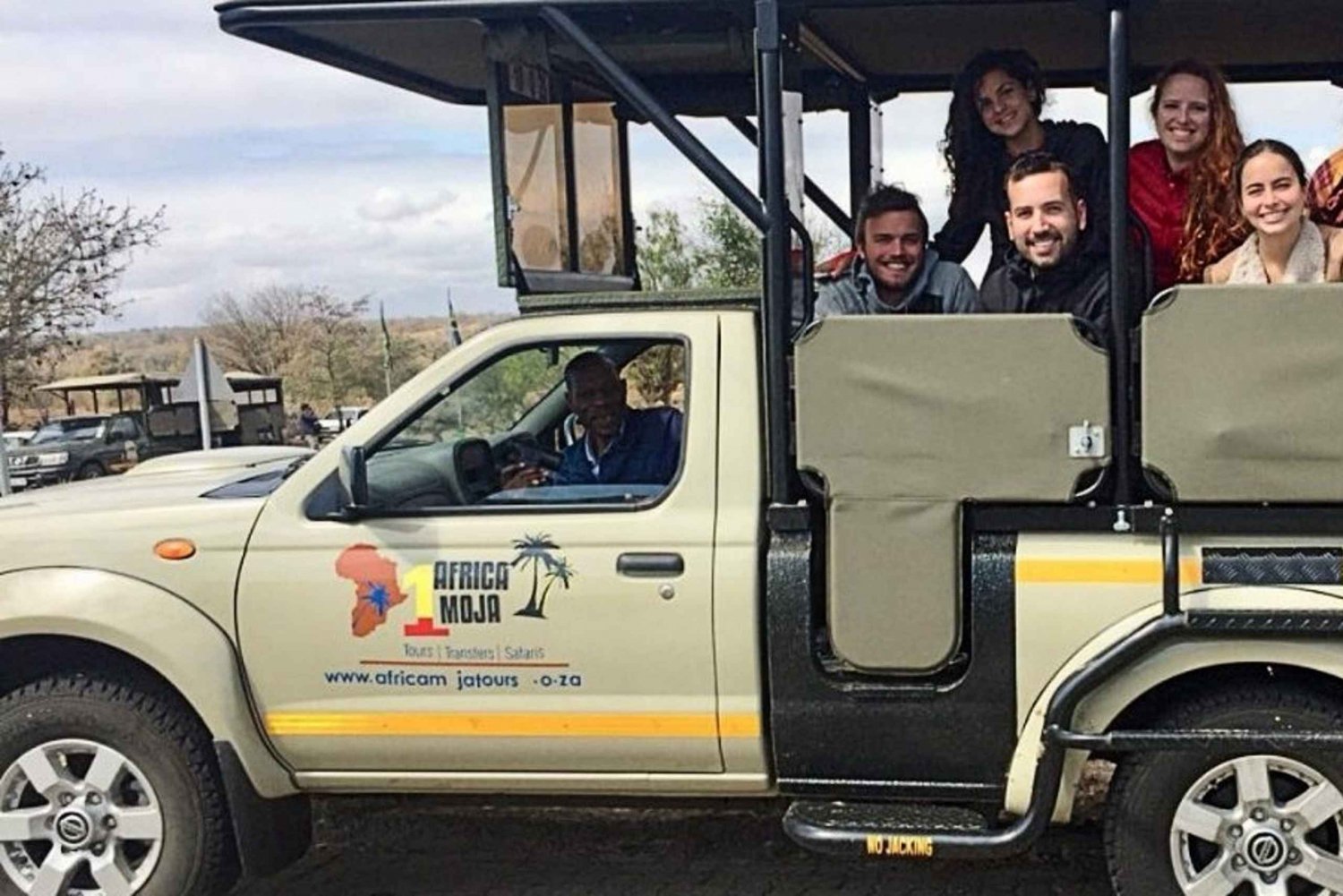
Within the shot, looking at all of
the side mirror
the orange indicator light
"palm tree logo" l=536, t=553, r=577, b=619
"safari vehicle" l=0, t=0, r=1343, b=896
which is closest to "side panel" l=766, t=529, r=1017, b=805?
"safari vehicle" l=0, t=0, r=1343, b=896

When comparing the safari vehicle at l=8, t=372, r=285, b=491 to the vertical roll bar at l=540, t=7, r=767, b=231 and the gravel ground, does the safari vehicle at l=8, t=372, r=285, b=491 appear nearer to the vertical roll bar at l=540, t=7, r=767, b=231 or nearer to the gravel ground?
the gravel ground

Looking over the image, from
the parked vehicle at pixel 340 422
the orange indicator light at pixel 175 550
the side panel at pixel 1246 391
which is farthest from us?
the parked vehicle at pixel 340 422

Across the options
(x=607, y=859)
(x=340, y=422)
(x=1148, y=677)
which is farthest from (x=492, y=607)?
(x=340, y=422)

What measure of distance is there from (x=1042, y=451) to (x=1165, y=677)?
632 mm

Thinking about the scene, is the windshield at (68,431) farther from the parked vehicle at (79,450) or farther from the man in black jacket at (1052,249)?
the man in black jacket at (1052,249)

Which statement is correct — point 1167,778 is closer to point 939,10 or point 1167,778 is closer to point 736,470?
point 736,470

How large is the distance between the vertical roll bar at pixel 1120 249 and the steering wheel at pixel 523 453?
1.55 meters

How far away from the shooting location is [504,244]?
400 cm

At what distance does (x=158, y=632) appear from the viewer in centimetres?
383

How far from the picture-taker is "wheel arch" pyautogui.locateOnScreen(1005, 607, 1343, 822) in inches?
133

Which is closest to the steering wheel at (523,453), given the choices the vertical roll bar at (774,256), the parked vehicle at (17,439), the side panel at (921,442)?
the vertical roll bar at (774,256)

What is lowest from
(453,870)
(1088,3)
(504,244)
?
(453,870)

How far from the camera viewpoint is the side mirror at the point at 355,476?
3711mm

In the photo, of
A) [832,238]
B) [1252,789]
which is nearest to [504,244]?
[832,238]
